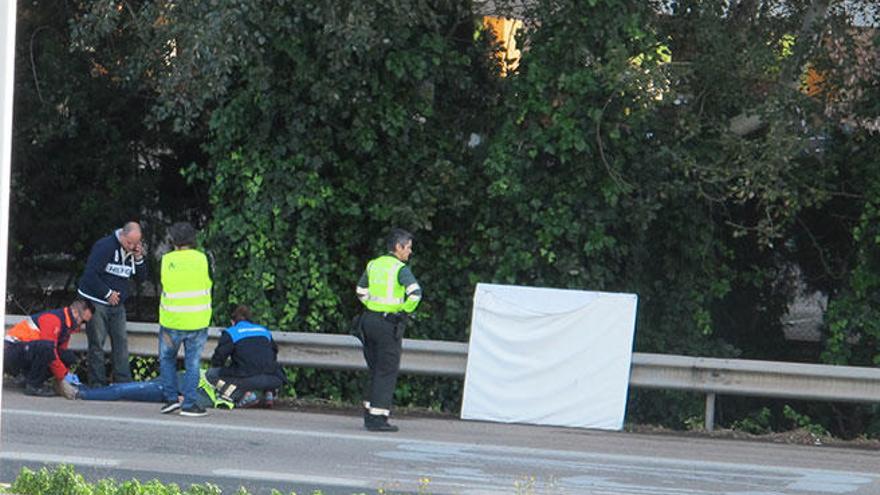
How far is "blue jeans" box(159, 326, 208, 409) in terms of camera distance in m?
12.8

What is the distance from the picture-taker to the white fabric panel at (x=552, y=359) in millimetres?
13281

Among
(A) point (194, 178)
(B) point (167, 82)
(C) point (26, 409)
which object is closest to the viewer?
(C) point (26, 409)

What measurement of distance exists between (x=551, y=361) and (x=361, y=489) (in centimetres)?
409

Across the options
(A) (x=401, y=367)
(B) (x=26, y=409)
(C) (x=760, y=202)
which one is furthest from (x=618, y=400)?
(B) (x=26, y=409)

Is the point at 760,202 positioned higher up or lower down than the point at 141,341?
higher up

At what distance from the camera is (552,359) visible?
13.4m

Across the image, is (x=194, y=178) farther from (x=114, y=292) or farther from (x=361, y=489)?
(x=361, y=489)

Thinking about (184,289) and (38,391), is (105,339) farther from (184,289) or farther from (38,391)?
(184,289)

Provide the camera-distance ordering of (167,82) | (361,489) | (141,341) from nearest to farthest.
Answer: (361,489) < (167,82) < (141,341)

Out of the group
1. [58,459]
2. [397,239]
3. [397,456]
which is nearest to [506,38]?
[397,239]

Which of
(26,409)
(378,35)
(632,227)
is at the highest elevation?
(378,35)

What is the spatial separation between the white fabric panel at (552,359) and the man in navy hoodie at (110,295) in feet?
11.1

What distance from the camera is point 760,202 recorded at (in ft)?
50.5

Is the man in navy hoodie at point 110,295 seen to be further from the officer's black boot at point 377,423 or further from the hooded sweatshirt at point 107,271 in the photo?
the officer's black boot at point 377,423
